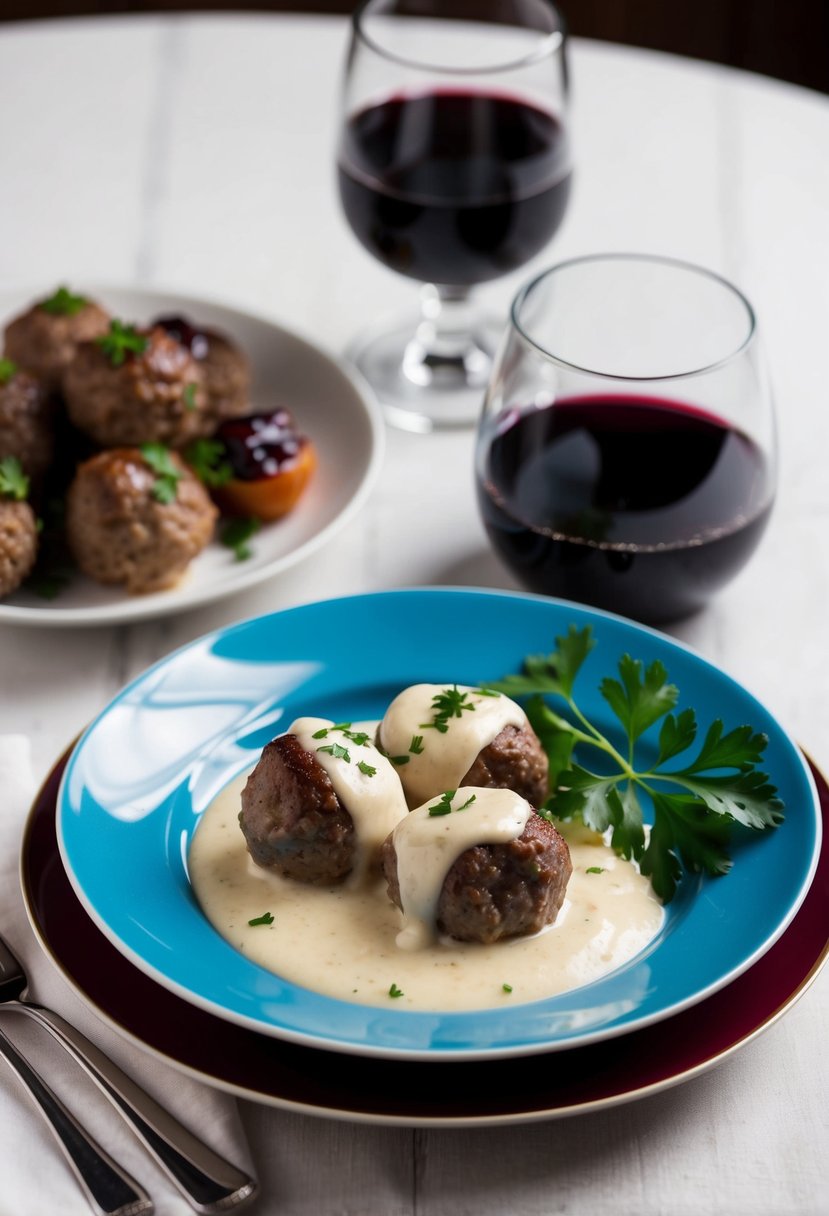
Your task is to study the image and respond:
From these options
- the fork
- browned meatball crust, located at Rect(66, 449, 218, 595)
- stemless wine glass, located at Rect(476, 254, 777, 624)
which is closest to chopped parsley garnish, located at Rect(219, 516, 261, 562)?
browned meatball crust, located at Rect(66, 449, 218, 595)

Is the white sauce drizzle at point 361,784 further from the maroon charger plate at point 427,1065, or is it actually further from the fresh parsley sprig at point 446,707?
the maroon charger plate at point 427,1065

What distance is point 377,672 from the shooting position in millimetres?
2193

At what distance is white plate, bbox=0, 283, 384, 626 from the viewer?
2365mm

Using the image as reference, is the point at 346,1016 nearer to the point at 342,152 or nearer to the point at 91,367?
the point at 91,367

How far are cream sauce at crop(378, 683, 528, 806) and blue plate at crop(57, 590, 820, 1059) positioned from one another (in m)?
0.22

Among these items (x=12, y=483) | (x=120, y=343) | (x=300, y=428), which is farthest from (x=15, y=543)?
(x=300, y=428)

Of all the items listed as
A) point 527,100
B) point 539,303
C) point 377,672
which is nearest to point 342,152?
point 527,100

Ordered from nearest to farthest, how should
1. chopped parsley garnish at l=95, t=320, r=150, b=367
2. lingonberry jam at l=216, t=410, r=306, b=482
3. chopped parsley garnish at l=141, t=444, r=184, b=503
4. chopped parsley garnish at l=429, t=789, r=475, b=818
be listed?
chopped parsley garnish at l=429, t=789, r=475, b=818
chopped parsley garnish at l=141, t=444, r=184, b=503
chopped parsley garnish at l=95, t=320, r=150, b=367
lingonberry jam at l=216, t=410, r=306, b=482

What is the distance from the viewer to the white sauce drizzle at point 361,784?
179 cm

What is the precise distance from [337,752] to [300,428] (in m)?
1.23

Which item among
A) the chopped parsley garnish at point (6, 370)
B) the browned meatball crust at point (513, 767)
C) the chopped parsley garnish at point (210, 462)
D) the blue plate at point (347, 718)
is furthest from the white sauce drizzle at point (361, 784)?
the chopped parsley garnish at point (6, 370)

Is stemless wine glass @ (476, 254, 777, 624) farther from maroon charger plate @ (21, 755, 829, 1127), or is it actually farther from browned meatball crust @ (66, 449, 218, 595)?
maroon charger plate @ (21, 755, 829, 1127)

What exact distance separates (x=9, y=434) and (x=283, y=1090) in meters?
1.35

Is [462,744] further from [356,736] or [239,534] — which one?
[239,534]
